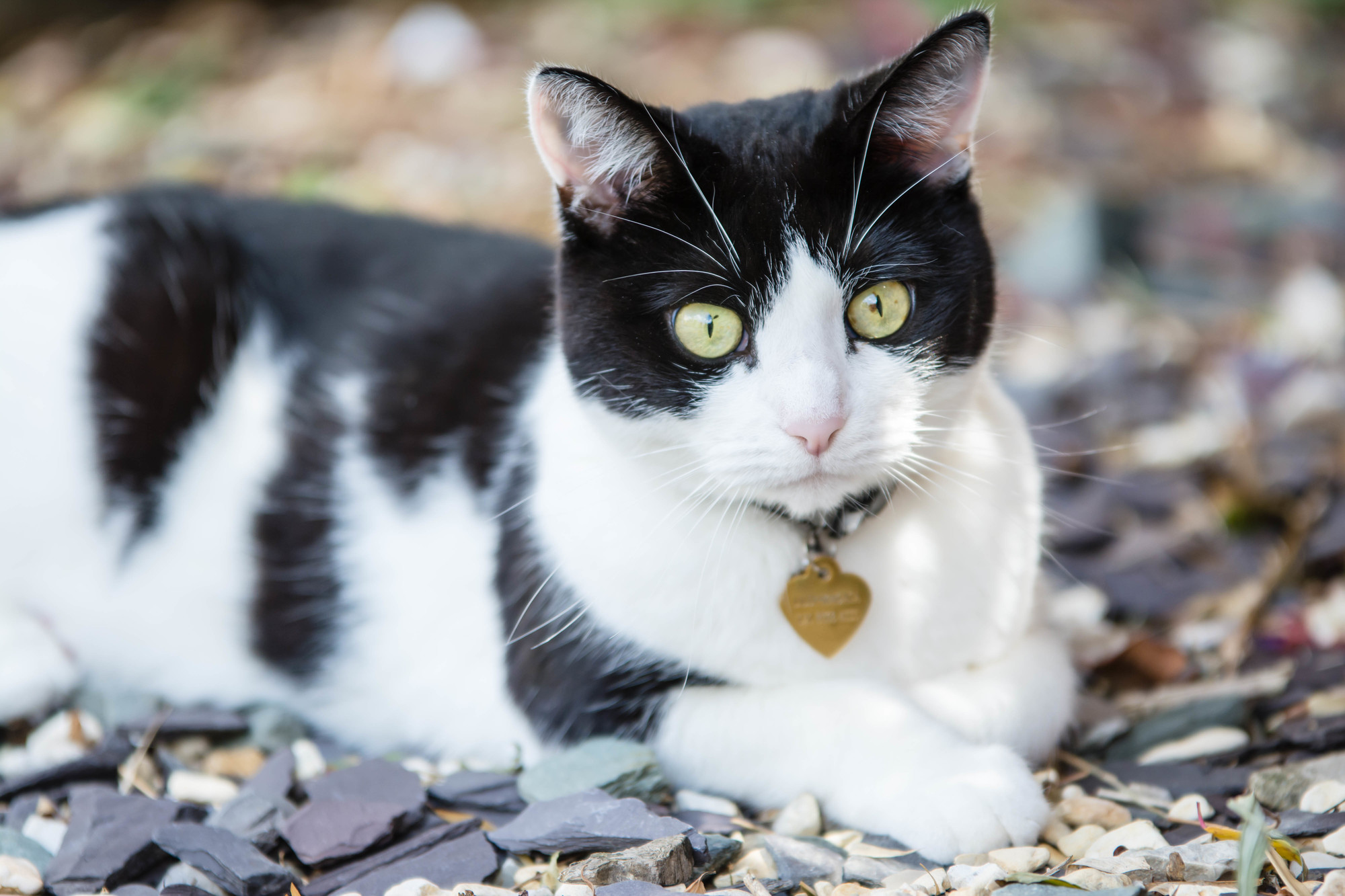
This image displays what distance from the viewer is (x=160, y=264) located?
245 cm

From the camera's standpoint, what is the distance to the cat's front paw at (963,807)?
1.62m

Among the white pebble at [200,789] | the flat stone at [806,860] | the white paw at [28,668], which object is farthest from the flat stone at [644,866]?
the white paw at [28,668]

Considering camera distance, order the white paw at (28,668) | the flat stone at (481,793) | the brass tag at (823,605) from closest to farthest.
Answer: the brass tag at (823,605) < the flat stone at (481,793) < the white paw at (28,668)

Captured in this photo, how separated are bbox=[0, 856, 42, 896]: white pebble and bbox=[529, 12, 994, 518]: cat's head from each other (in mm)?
1116

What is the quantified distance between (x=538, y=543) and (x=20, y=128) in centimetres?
446

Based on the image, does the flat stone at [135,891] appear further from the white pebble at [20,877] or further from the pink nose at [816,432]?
the pink nose at [816,432]

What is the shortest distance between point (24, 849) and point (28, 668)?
541 millimetres

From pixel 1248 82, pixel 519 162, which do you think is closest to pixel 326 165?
pixel 519 162

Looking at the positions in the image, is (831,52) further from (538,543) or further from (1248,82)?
(538,543)

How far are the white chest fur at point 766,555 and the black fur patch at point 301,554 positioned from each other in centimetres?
67

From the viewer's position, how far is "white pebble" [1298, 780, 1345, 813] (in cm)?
169

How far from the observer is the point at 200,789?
6.69 feet

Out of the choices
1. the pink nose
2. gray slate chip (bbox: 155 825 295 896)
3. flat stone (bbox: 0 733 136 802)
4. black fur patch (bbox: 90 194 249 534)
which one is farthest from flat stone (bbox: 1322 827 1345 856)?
black fur patch (bbox: 90 194 249 534)

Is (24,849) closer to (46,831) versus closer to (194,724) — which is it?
(46,831)
